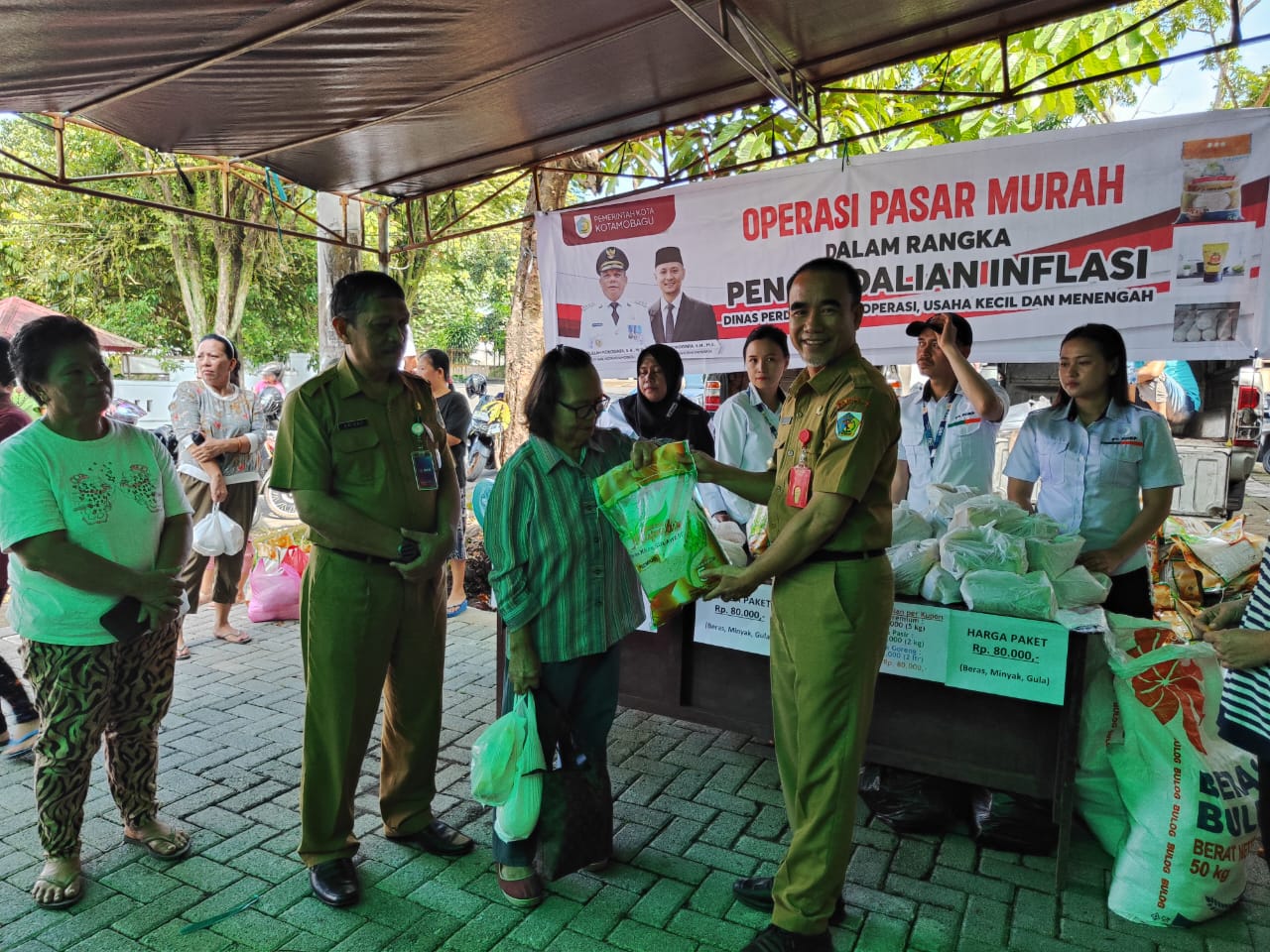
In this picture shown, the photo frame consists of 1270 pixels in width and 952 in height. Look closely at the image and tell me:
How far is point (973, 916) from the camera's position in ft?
8.71

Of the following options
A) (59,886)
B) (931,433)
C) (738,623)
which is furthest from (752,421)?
(59,886)

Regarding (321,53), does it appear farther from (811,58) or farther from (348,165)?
(811,58)

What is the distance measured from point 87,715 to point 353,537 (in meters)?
1.08

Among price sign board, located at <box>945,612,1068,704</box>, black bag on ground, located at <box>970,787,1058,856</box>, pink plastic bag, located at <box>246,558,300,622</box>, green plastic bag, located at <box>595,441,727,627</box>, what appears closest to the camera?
green plastic bag, located at <box>595,441,727,627</box>

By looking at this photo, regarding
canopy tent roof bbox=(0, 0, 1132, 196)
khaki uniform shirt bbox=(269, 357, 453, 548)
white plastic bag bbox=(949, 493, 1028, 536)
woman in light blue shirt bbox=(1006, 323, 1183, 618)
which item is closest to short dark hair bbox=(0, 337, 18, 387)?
canopy tent roof bbox=(0, 0, 1132, 196)

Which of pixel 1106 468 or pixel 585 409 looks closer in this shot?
pixel 585 409

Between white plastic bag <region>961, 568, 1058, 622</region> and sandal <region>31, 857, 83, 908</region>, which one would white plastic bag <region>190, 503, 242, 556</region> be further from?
white plastic bag <region>961, 568, 1058, 622</region>

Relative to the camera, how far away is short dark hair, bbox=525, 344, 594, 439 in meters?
2.51

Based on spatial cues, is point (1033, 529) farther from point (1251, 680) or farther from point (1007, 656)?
point (1251, 680)

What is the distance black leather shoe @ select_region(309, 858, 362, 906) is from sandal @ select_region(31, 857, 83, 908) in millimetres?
739

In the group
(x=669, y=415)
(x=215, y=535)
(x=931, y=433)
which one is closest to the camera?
(x=931, y=433)

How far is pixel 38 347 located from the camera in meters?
2.55

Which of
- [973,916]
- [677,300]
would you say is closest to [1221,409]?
[677,300]

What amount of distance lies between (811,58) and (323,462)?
303 centimetres
